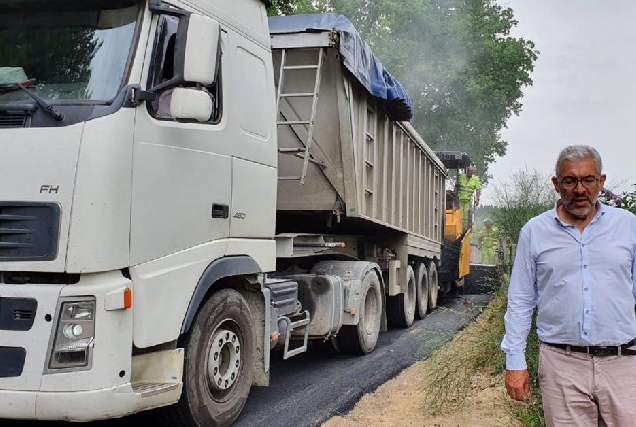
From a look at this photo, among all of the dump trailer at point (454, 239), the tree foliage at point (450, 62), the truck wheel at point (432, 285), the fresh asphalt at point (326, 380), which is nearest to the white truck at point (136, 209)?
the fresh asphalt at point (326, 380)

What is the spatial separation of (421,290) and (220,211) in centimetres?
766

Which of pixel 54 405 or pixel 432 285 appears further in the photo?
pixel 432 285

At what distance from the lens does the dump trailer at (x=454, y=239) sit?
46.8 feet

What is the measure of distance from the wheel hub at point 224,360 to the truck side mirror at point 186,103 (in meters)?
1.47

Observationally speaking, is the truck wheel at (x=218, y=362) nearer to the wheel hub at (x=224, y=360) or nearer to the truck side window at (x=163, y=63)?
the wheel hub at (x=224, y=360)

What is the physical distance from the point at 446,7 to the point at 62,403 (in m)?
31.2

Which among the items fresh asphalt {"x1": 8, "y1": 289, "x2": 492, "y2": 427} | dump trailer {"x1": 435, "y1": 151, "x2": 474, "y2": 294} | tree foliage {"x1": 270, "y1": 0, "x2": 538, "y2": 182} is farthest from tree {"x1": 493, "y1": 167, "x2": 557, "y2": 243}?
tree foliage {"x1": 270, "y1": 0, "x2": 538, "y2": 182}

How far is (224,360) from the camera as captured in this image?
15.9 ft

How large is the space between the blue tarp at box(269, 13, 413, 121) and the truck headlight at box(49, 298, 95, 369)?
12.7 ft

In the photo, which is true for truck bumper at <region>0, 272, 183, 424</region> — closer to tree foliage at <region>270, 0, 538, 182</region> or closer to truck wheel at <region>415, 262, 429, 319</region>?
truck wheel at <region>415, 262, 429, 319</region>

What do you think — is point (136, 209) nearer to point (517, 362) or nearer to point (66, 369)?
point (66, 369)

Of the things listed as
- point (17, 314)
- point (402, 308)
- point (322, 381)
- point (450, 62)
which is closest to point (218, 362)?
point (17, 314)

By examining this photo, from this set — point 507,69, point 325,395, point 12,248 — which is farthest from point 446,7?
point 12,248

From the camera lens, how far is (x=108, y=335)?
12.1 ft
